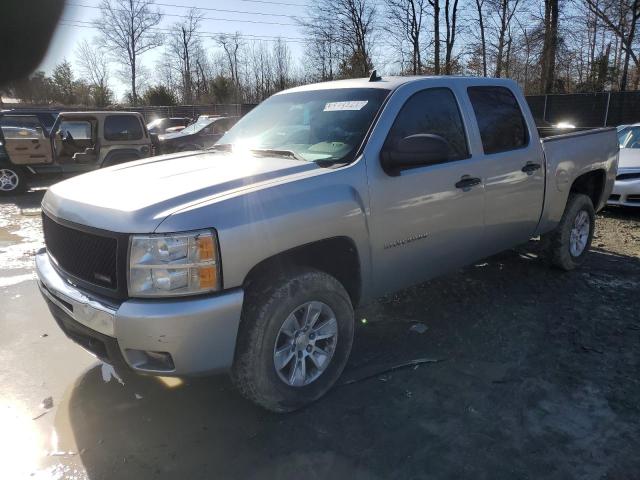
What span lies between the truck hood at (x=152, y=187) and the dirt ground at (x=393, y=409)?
1217 mm

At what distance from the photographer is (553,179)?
479 cm

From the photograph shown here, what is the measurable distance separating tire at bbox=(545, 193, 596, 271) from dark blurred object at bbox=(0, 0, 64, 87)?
1367 inches

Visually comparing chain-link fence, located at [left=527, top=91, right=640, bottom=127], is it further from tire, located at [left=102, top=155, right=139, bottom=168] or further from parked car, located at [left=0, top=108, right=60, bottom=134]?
parked car, located at [left=0, top=108, right=60, bottom=134]

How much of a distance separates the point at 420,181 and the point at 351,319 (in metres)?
1.06

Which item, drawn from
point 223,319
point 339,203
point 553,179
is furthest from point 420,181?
point 553,179

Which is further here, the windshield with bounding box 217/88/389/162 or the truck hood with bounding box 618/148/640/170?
the truck hood with bounding box 618/148/640/170

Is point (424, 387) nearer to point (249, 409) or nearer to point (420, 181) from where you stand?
point (249, 409)

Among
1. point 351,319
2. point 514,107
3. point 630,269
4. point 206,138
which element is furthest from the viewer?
point 206,138

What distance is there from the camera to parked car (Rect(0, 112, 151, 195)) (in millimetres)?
11234

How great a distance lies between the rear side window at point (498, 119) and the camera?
4.12 m

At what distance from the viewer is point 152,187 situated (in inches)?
113

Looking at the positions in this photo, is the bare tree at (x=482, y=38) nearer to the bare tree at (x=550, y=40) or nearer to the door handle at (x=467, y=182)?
the bare tree at (x=550, y=40)

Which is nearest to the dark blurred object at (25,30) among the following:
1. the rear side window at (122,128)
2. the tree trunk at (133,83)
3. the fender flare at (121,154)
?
the tree trunk at (133,83)

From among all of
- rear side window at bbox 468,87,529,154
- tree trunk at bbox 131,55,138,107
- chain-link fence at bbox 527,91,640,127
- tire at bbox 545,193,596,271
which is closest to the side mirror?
rear side window at bbox 468,87,529,154
